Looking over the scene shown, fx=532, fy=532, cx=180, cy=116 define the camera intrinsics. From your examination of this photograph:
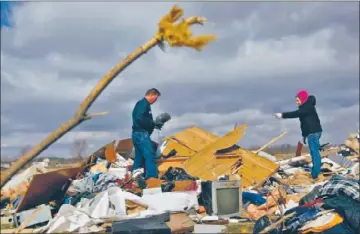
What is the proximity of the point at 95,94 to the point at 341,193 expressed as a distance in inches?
162

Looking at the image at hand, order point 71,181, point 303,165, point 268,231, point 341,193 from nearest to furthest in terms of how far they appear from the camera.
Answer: point 268,231 < point 341,193 < point 71,181 < point 303,165

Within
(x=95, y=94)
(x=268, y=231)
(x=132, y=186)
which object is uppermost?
(x=95, y=94)

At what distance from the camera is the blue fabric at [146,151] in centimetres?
870

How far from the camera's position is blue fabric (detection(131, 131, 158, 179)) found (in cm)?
870

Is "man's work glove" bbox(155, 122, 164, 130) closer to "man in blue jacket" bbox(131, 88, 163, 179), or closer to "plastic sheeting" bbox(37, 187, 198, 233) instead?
A: "man in blue jacket" bbox(131, 88, 163, 179)

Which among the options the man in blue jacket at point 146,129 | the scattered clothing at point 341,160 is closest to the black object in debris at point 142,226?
the man in blue jacket at point 146,129

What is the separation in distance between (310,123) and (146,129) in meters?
3.01

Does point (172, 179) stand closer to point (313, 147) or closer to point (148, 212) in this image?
point (148, 212)

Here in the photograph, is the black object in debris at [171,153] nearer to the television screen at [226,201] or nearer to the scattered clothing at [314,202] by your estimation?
the television screen at [226,201]

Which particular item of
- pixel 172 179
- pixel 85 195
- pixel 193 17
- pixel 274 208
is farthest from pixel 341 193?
pixel 193 17

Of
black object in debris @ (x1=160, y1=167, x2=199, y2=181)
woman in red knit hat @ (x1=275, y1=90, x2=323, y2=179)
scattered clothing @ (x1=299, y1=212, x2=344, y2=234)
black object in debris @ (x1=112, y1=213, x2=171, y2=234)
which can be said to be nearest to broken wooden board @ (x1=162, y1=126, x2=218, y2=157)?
black object in debris @ (x1=160, y1=167, x2=199, y2=181)

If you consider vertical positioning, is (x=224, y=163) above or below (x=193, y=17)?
below

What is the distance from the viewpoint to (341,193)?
6.54 meters

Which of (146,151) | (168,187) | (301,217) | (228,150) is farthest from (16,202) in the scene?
(301,217)
